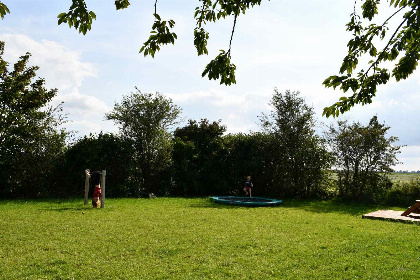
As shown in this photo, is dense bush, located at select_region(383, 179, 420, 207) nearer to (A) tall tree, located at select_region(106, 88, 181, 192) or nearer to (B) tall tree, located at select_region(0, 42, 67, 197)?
(A) tall tree, located at select_region(106, 88, 181, 192)

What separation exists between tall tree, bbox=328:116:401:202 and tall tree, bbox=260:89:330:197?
1.01 m

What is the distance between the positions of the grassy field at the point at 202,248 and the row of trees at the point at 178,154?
6.55 meters

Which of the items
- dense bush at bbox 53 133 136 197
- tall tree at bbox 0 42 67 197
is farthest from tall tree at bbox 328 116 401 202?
tall tree at bbox 0 42 67 197

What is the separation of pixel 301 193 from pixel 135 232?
13.4 meters

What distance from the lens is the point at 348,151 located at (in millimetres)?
17797

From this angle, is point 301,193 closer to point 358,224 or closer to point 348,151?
point 348,151

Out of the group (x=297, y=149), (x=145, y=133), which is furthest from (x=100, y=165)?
(x=297, y=149)

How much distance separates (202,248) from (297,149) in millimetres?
13919

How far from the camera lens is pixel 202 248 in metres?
6.31

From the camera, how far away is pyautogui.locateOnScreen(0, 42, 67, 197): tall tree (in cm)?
1527

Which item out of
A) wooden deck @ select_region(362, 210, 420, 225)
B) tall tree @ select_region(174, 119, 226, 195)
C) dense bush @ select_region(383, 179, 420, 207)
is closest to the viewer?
wooden deck @ select_region(362, 210, 420, 225)

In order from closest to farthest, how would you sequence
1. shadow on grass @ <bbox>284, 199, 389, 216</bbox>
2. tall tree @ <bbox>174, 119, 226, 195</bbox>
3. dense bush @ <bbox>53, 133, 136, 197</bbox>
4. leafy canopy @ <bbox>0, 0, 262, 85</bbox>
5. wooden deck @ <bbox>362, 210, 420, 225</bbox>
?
leafy canopy @ <bbox>0, 0, 262, 85</bbox> < wooden deck @ <bbox>362, 210, 420, 225</bbox> < shadow on grass @ <bbox>284, 199, 389, 216</bbox> < dense bush @ <bbox>53, 133, 136, 197</bbox> < tall tree @ <bbox>174, 119, 226, 195</bbox>

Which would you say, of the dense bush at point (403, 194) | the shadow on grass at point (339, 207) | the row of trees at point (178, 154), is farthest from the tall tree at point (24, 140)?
the dense bush at point (403, 194)

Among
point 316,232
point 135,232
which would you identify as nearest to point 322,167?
point 316,232
